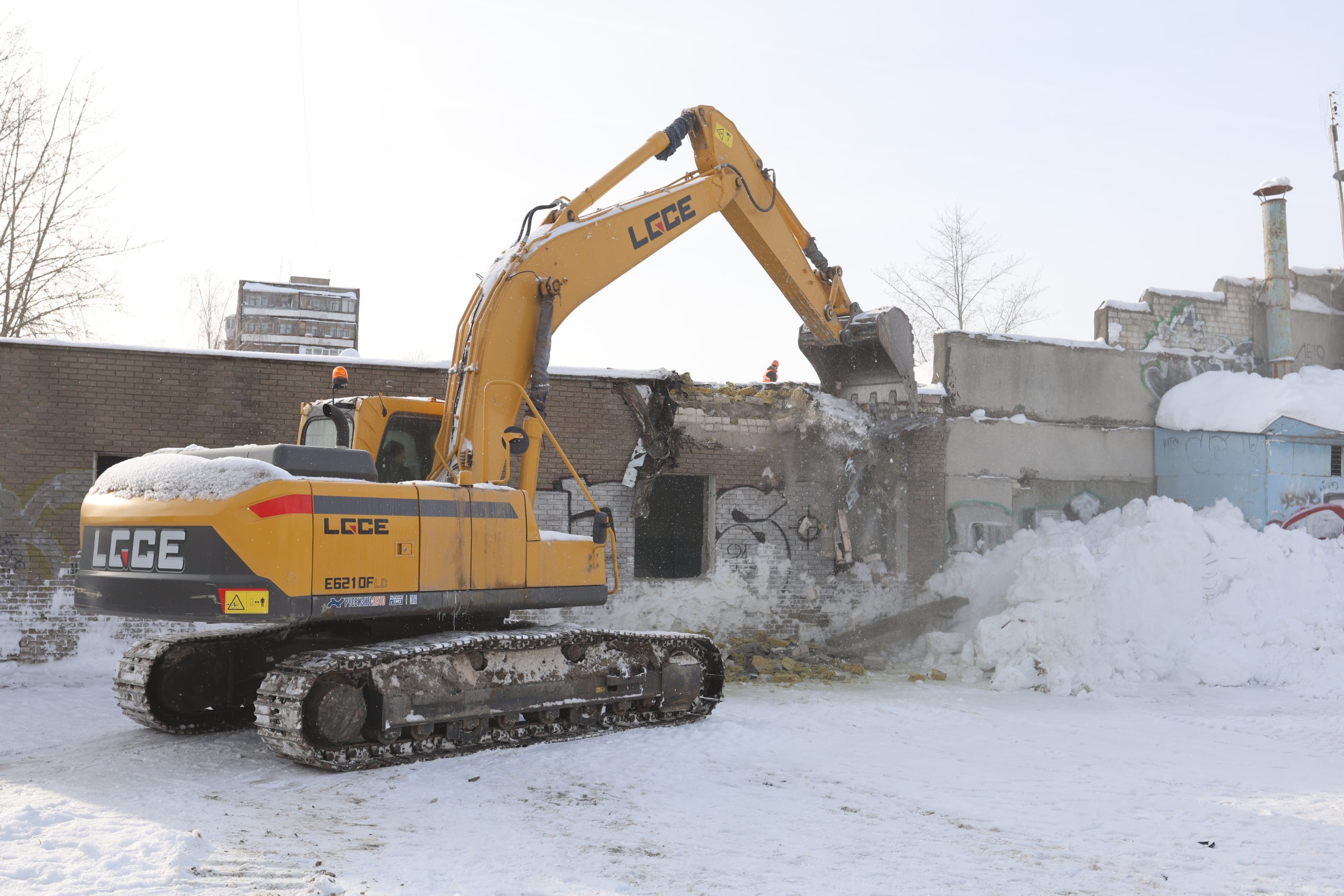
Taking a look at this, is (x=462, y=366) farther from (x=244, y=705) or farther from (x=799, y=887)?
(x=799, y=887)

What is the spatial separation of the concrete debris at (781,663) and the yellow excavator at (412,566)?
2.88m

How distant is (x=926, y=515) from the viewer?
1467 centimetres

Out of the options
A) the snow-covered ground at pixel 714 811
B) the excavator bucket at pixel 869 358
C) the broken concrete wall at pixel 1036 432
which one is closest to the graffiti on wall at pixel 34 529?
the snow-covered ground at pixel 714 811

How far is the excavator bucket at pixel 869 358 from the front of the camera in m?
12.2

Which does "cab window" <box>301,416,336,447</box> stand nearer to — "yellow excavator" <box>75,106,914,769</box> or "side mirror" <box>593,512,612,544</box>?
"yellow excavator" <box>75,106,914,769</box>

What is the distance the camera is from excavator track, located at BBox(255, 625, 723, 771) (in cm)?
673

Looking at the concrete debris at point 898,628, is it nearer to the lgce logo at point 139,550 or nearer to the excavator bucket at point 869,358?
the excavator bucket at point 869,358

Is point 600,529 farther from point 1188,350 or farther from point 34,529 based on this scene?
point 1188,350

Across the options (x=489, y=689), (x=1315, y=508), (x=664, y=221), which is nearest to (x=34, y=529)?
(x=489, y=689)

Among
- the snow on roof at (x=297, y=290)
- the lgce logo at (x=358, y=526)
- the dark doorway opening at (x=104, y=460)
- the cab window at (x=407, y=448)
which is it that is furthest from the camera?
the snow on roof at (x=297, y=290)

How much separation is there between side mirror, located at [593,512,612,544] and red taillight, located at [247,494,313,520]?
96.9 inches

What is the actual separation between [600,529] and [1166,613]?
7.84 metres

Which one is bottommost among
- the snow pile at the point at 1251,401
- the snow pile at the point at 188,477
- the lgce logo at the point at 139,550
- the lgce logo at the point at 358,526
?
the lgce logo at the point at 139,550

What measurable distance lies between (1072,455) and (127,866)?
1430 centimetres
